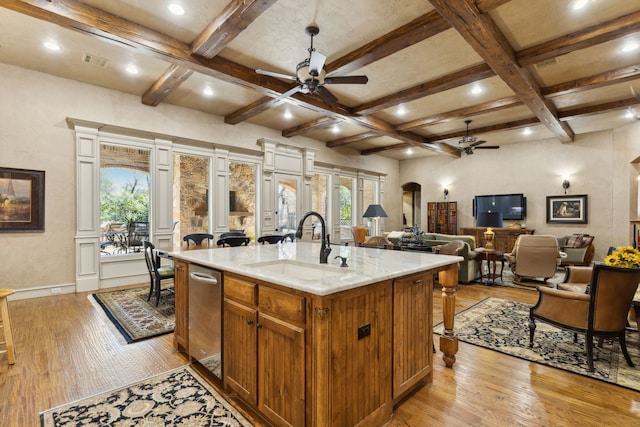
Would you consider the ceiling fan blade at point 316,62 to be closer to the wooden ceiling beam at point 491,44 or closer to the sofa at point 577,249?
the wooden ceiling beam at point 491,44

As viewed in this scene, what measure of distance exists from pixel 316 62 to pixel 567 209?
335 inches

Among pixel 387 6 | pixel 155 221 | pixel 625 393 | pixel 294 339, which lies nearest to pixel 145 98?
pixel 155 221

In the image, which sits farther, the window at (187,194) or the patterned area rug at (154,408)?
the window at (187,194)

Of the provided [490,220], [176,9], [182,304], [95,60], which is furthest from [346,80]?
[490,220]

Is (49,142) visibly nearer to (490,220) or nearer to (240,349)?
(240,349)

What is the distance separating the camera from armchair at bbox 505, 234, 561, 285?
5.31 m

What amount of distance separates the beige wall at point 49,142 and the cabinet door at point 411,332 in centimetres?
550

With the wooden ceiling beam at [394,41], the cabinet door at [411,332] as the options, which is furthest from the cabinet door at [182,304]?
the wooden ceiling beam at [394,41]

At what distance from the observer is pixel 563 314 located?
2719 millimetres

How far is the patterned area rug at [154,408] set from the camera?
1.90 meters

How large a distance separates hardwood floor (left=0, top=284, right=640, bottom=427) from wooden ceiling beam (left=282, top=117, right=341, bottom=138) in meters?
4.96

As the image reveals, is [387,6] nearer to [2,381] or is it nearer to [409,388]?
[409,388]

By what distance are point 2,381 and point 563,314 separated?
4.60 m

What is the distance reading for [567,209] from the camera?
830 cm
